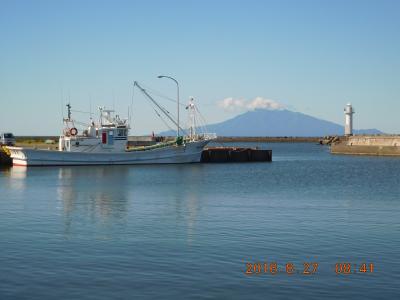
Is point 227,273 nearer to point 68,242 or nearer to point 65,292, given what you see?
point 65,292

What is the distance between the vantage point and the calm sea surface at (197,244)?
1504cm

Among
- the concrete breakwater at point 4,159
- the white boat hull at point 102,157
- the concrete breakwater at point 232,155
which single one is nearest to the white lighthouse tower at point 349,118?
the concrete breakwater at point 232,155

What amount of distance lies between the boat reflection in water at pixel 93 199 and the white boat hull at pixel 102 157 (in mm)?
9084

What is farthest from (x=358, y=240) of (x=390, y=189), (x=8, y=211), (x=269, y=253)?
(x=390, y=189)

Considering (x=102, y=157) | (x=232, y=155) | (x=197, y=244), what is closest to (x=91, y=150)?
(x=102, y=157)

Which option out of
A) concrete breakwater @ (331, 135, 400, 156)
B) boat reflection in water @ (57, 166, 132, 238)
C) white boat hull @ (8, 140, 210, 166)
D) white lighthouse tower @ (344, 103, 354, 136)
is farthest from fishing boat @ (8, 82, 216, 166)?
white lighthouse tower @ (344, 103, 354, 136)

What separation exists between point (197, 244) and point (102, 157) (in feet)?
165

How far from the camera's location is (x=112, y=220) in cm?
2600

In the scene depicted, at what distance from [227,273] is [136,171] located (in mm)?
46339

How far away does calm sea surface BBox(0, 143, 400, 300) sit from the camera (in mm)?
15039

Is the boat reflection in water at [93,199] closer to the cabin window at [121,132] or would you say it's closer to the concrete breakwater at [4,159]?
the cabin window at [121,132]

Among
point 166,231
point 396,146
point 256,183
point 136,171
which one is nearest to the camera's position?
point 166,231

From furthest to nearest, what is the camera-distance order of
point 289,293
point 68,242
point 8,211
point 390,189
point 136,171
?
point 136,171
point 390,189
point 8,211
point 68,242
point 289,293
